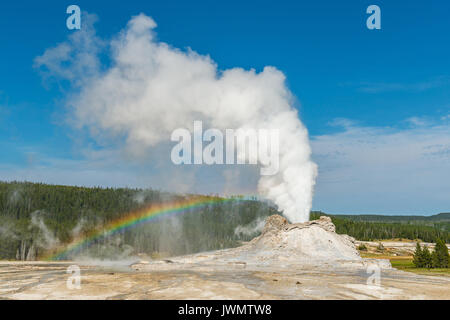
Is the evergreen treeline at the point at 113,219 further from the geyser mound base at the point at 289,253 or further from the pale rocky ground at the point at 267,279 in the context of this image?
the pale rocky ground at the point at 267,279

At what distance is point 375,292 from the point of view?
30.0 m

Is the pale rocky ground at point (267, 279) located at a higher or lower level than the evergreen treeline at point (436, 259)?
higher

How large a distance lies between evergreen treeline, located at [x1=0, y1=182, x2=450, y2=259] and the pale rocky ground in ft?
216

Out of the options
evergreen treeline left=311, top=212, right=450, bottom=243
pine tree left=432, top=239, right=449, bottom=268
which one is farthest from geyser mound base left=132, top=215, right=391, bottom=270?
evergreen treeline left=311, top=212, right=450, bottom=243

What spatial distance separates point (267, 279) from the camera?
3812 centimetres

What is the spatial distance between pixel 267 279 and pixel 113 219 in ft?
351

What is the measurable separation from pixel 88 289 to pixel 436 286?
1232 inches

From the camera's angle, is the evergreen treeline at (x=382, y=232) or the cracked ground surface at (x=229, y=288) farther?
the evergreen treeline at (x=382, y=232)

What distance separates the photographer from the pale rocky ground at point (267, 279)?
29.0 metres

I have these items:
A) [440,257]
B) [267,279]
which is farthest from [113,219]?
[267,279]

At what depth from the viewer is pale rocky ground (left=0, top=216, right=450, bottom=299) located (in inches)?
1140

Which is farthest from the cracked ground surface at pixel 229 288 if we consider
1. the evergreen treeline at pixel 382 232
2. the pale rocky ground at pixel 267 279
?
the evergreen treeline at pixel 382 232

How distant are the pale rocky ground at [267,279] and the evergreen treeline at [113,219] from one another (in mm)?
65888
